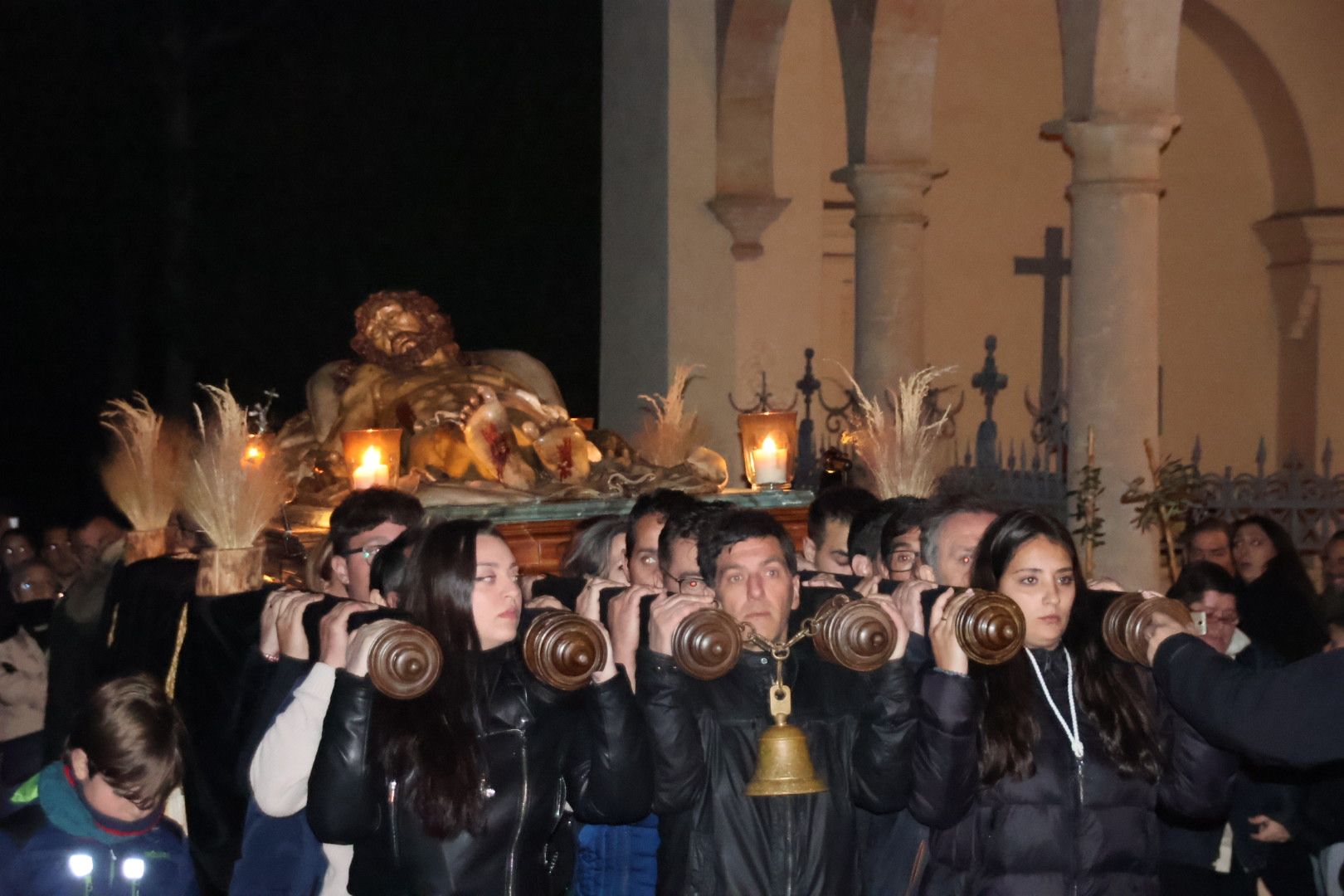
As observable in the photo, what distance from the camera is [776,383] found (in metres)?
13.0

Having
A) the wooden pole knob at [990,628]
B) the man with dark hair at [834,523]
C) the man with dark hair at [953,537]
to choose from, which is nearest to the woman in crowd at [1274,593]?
the man with dark hair at [834,523]

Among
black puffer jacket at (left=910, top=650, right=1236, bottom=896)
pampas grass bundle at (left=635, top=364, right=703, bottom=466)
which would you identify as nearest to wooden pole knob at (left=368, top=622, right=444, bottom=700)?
black puffer jacket at (left=910, top=650, right=1236, bottom=896)

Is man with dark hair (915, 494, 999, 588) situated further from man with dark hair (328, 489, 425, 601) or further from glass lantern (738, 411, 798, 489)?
glass lantern (738, 411, 798, 489)

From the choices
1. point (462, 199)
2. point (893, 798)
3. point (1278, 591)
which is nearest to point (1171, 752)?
point (893, 798)

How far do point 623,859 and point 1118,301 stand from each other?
540cm

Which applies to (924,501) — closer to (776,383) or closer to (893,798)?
(893,798)

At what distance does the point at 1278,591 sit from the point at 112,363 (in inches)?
453

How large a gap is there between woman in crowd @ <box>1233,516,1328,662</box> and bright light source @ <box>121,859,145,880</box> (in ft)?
12.2

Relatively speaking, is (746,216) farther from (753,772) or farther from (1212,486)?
(753,772)

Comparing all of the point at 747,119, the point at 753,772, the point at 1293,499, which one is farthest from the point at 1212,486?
the point at 753,772

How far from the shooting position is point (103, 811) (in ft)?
10.5

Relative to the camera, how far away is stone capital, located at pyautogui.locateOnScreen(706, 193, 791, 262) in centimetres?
1259

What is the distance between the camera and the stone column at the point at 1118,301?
859 centimetres

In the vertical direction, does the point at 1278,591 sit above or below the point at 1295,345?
below
